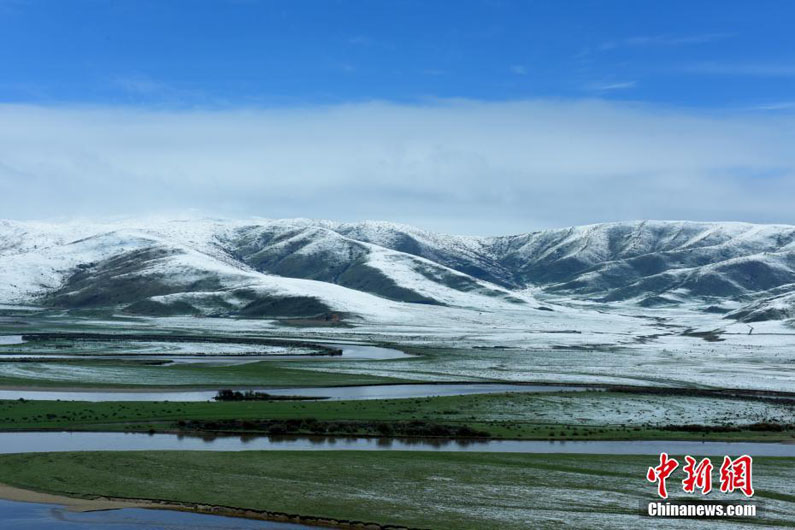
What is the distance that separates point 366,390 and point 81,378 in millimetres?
31004

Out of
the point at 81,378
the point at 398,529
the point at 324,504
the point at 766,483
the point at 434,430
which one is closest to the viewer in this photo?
the point at 398,529

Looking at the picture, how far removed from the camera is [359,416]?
66688 millimetres

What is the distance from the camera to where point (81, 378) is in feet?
302

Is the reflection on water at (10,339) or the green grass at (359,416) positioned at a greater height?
the reflection on water at (10,339)

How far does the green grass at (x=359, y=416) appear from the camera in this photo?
198 ft

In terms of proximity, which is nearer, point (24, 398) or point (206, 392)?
point (24, 398)

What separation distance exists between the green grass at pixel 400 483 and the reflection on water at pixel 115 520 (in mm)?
1632

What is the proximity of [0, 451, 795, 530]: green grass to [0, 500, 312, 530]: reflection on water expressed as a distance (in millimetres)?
1632

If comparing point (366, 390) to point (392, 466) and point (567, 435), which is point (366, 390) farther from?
point (392, 466)

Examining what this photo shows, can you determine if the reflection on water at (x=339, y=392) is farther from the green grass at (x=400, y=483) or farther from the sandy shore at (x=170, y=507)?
the sandy shore at (x=170, y=507)

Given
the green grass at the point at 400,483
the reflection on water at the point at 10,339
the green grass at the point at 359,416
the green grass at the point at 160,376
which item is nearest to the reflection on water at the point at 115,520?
the green grass at the point at 400,483

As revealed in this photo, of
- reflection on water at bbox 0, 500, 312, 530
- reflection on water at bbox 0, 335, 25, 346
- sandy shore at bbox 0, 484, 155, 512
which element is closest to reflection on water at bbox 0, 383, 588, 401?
sandy shore at bbox 0, 484, 155, 512

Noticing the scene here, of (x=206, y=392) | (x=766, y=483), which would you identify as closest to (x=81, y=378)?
(x=206, y=392)

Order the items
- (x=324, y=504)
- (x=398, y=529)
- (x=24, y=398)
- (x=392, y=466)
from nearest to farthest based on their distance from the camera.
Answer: (x=398, y=529) → (x=324, y=504) → (x=392, y=466) → (x=24, y=398)
